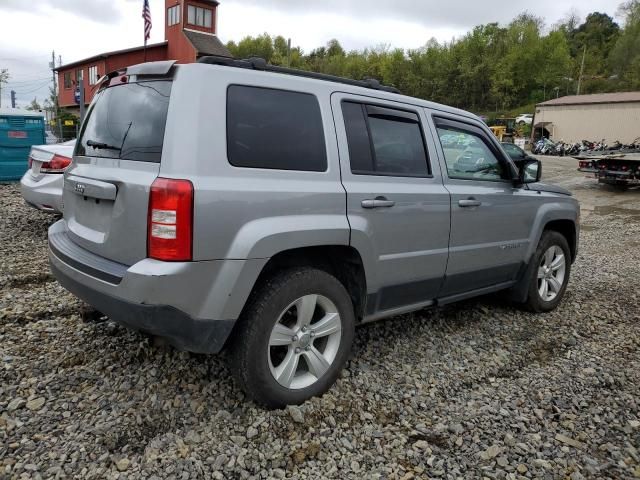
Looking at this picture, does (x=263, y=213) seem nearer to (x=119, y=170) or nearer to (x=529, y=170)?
(x=119, y=170)

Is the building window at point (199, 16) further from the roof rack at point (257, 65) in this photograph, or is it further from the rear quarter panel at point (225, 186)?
the rear quarter panel at point (225, 186)

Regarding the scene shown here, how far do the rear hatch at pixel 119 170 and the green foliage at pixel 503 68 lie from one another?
61.9 m

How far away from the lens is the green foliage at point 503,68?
63.0 m

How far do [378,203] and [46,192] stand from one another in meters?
4.97

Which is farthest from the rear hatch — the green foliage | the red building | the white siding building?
the green foliage

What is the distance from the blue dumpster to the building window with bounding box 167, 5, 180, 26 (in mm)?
28561

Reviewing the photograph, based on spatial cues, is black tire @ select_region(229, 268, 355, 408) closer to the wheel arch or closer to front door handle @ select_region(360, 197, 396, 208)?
the wheel arch

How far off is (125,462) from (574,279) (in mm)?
5523

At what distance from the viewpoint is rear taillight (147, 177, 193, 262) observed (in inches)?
90.2

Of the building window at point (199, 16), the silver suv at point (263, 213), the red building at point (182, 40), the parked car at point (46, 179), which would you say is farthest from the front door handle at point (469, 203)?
the building window at point (199, 16)

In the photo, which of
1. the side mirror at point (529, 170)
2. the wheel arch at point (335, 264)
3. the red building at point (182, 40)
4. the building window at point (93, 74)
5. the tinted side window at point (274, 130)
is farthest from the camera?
the building window at point (93, 74)

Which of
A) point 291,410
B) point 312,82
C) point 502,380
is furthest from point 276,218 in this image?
point 502,380

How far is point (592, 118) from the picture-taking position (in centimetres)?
3719

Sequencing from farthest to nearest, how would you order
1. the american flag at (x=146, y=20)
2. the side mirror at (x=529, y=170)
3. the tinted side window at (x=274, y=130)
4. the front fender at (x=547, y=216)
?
the american flag at (x=146, y=20) < the front fender at (x=547, y=216) < the side mirror at (x=529, y=170) < the tinted side window at (x=274, y=130)
